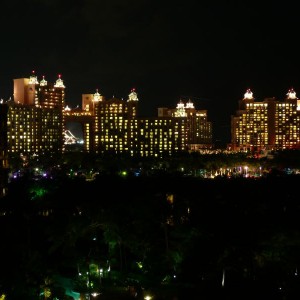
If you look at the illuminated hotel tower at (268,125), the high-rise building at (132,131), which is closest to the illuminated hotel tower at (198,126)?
the illuminated hotel tower at (268,125)

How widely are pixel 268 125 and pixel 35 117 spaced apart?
39.4 metres

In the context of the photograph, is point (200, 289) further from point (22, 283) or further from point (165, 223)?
point (22, 283)

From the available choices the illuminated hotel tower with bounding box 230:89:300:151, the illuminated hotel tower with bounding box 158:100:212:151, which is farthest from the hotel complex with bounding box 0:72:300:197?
the illuminated hotel tower with bounding box 158:100:212:151

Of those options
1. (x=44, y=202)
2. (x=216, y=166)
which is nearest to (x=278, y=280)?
(x=44, y=202)

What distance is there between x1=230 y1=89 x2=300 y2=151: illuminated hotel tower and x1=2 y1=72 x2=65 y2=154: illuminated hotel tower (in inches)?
1194

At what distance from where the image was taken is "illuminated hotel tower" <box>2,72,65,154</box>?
72875 millimetres

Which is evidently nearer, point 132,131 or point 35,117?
point 35,117

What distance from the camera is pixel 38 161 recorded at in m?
59.8

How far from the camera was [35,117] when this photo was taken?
7606 cm

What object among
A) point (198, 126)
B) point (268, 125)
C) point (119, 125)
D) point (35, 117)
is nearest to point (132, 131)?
point (119, 125)

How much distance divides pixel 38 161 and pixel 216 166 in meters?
18.5

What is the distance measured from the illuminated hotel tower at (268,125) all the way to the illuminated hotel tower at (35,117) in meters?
30.3

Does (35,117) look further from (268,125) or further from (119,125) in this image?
(268,125)

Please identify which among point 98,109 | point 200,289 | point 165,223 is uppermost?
point 98,109
